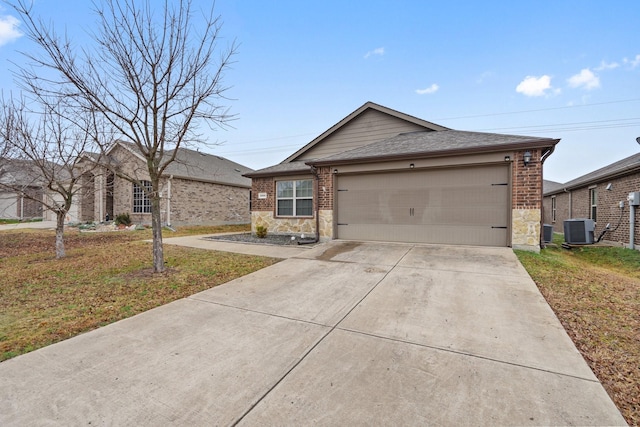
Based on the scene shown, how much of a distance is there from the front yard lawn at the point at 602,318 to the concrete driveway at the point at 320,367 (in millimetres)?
131

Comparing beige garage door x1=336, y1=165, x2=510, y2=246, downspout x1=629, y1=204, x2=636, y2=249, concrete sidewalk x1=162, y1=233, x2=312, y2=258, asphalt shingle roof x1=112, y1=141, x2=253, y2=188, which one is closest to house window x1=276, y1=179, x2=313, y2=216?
beige garage door x1=336, y1=165, x2=510, y2=246

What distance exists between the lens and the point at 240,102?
6227 mm

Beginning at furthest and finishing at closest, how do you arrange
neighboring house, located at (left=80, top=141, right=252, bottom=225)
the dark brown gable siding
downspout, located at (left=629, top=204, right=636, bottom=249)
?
neighboring house, located at (left=80, top=141, right=252, bottom=225) → the dark brown gable siding → downspout, located at (left=629, top=204, right=636, bottom=249)

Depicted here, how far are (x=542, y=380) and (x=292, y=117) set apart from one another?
16.7 m

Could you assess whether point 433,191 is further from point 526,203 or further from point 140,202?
point 140,202

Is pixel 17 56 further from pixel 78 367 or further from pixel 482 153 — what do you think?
pixel 482 153

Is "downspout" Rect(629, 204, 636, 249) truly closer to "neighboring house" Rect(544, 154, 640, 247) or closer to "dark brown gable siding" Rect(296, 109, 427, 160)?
"neighboring house" Rect(544, 154, 640, 247)

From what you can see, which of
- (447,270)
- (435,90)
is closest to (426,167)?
(447,270)

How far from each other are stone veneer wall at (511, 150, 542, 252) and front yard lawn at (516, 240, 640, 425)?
633 mm

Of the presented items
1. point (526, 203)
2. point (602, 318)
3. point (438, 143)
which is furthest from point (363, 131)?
point (602, 318)

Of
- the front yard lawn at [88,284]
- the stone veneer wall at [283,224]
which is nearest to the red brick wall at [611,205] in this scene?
the stone veneer wall at [283,224]

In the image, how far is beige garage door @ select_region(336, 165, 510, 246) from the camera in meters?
7.57

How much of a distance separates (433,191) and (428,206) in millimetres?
471

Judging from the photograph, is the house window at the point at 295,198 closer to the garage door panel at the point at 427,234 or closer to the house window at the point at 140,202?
the garage door panel at the point at 427,234
